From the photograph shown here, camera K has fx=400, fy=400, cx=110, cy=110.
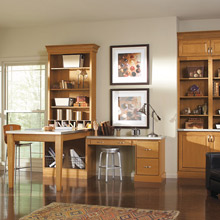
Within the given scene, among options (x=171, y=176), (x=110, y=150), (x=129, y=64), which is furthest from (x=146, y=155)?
(x=129, y=64)

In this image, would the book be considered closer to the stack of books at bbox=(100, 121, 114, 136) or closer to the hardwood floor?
the hardwood floor

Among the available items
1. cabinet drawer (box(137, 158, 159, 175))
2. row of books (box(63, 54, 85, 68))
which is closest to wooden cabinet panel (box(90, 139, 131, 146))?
cabinet drawer (box(137, 158, 159, 175))

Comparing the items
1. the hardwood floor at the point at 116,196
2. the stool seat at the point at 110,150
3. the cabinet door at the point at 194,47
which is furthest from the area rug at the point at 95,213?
the cabinet door at the point at 194,47

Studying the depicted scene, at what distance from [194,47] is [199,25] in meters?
0.47

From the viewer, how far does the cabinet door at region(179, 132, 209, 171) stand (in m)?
7.18

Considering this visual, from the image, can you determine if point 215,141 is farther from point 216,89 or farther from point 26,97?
point 26,97

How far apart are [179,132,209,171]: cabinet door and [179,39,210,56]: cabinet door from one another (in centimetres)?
146

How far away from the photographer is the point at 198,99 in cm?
759

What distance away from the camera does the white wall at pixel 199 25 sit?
24.3 feet

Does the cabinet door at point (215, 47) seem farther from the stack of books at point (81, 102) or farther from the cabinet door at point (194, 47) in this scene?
the stack of books at point (81, 102)

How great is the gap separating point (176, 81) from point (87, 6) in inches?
80.6

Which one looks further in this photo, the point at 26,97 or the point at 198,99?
the point at 26,97

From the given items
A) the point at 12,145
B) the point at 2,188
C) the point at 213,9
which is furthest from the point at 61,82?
the point at 213,9

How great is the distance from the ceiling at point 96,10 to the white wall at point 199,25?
13 centimetres
